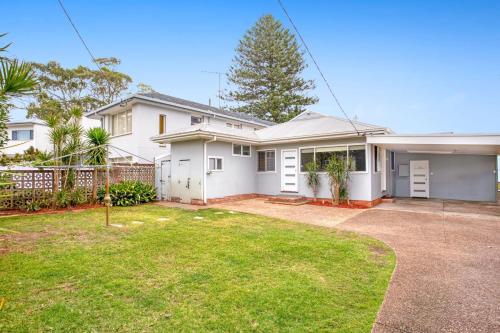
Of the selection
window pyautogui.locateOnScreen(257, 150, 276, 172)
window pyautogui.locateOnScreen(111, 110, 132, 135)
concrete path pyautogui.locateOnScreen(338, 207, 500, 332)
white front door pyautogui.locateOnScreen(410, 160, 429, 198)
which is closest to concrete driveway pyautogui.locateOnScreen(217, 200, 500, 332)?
concrete path pyautogui.locateOnScreen(338, 207, 500, 332)

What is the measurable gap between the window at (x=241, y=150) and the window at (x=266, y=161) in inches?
29.6

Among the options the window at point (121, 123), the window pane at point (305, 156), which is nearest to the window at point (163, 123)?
the window at point (121, 123)

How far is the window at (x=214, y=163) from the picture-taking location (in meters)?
11.5

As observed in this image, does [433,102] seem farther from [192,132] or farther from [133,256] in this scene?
[133,256]

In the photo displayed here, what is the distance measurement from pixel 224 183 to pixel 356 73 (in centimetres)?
877

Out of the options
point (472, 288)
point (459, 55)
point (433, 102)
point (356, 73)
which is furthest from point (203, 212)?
point (433, 102)

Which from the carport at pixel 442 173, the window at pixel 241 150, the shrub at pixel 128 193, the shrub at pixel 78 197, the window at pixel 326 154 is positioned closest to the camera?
the shrub at pixel 78 197

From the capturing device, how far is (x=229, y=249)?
16.7 ft

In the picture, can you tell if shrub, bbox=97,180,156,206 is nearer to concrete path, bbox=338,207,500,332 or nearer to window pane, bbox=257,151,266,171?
window pane, bbox=257,151,266,171

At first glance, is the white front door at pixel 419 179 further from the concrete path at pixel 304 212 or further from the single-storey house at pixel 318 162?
the concrete path at pixel 304 212

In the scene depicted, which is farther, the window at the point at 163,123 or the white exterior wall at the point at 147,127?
the window at the point at 163,123

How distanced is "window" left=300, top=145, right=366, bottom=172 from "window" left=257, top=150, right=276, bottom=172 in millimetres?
1545

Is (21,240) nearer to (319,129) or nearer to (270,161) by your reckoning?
(270,161)

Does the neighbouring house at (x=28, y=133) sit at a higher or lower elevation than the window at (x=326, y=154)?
higher
